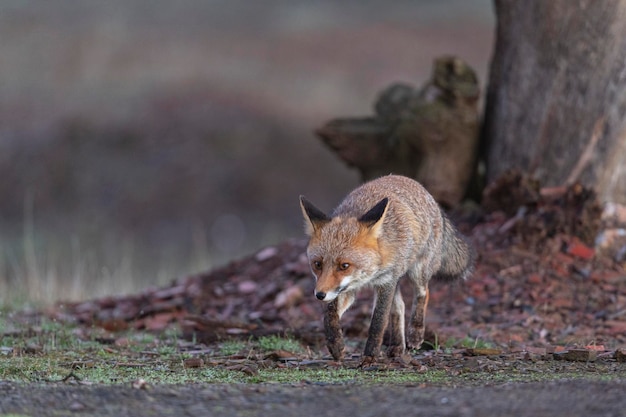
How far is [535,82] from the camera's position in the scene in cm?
1130

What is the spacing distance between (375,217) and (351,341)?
2.04 metres

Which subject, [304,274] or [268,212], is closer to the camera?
[304,274]

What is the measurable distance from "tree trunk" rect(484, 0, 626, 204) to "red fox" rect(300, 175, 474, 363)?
313cm

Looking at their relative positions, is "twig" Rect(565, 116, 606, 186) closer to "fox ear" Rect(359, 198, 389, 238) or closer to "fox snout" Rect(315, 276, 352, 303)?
"fox ear" Rect(359, 198, 389, 238)

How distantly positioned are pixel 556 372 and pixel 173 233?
2182 centimetres

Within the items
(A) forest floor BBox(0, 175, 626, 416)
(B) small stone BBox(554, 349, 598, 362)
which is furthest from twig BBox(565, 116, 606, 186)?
(B) small stone BBox(554, 349, 598, 362)

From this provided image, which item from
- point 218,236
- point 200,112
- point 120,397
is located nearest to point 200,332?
point 120,397

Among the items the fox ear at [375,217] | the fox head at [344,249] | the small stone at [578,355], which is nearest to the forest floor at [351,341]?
the small stone at [578,355]

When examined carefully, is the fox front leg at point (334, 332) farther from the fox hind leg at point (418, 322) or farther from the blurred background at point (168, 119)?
the blurred background at point (168, 119)

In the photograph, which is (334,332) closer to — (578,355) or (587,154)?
(578,355)

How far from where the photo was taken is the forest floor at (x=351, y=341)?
5273 millimetres

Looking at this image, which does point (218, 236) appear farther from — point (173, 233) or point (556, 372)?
point (556, 372)

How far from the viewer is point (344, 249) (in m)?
7.02

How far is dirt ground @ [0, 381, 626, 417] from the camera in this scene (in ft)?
16.4
